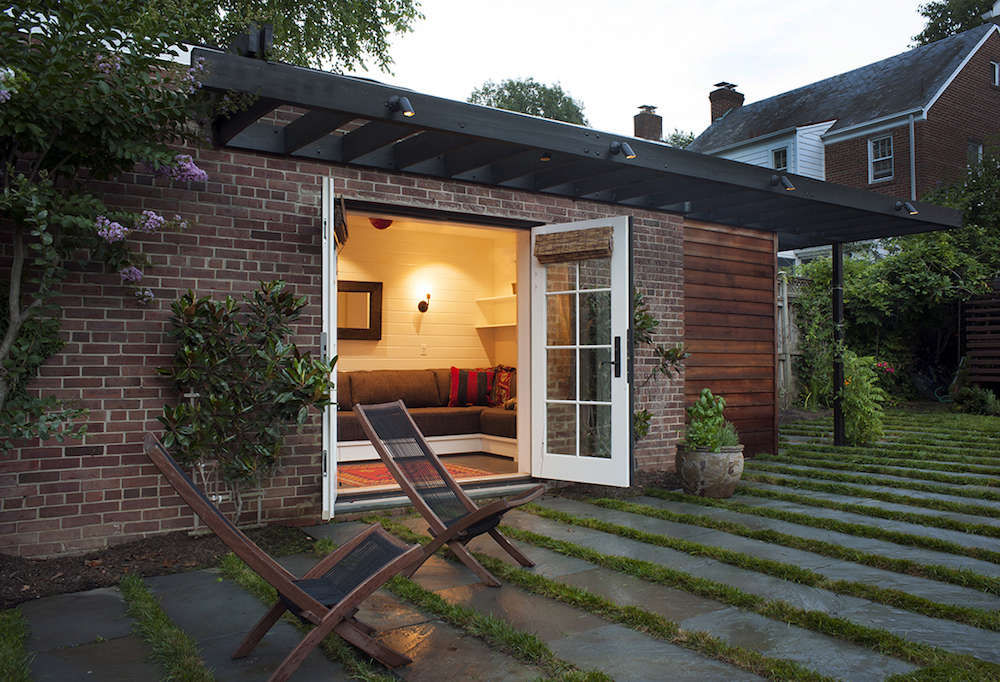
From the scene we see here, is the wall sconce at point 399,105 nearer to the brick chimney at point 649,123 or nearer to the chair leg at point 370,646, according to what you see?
the chair leg at point 370,646

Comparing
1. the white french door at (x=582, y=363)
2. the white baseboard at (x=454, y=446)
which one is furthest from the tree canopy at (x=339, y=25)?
the white french door at (x=582, y=363)

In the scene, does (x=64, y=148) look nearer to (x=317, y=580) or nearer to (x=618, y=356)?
(x=317, y=580)

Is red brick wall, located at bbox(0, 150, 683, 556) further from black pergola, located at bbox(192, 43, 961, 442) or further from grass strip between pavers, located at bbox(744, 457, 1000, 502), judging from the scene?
grass strip between pavers, located at bbox(744, 457, 1000, 502)

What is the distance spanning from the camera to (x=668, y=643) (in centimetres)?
289

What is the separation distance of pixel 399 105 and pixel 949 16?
2511 cm

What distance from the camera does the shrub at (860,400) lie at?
8312 mm

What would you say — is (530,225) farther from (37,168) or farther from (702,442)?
(37,168)

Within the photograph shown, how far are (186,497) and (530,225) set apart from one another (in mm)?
4196

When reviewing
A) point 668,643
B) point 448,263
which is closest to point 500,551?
point 668,643

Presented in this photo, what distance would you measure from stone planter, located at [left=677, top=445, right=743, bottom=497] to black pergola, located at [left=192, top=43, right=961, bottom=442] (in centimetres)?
210

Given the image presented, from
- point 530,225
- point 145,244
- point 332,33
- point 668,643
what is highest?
point 332,33

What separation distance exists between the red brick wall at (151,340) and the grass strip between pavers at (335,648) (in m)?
0.97

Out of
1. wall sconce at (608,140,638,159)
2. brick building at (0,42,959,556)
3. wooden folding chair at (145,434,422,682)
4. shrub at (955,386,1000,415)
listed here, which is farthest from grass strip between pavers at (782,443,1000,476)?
wooden folding chair at (145,434,422,682)

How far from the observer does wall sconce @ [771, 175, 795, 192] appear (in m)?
5.80
